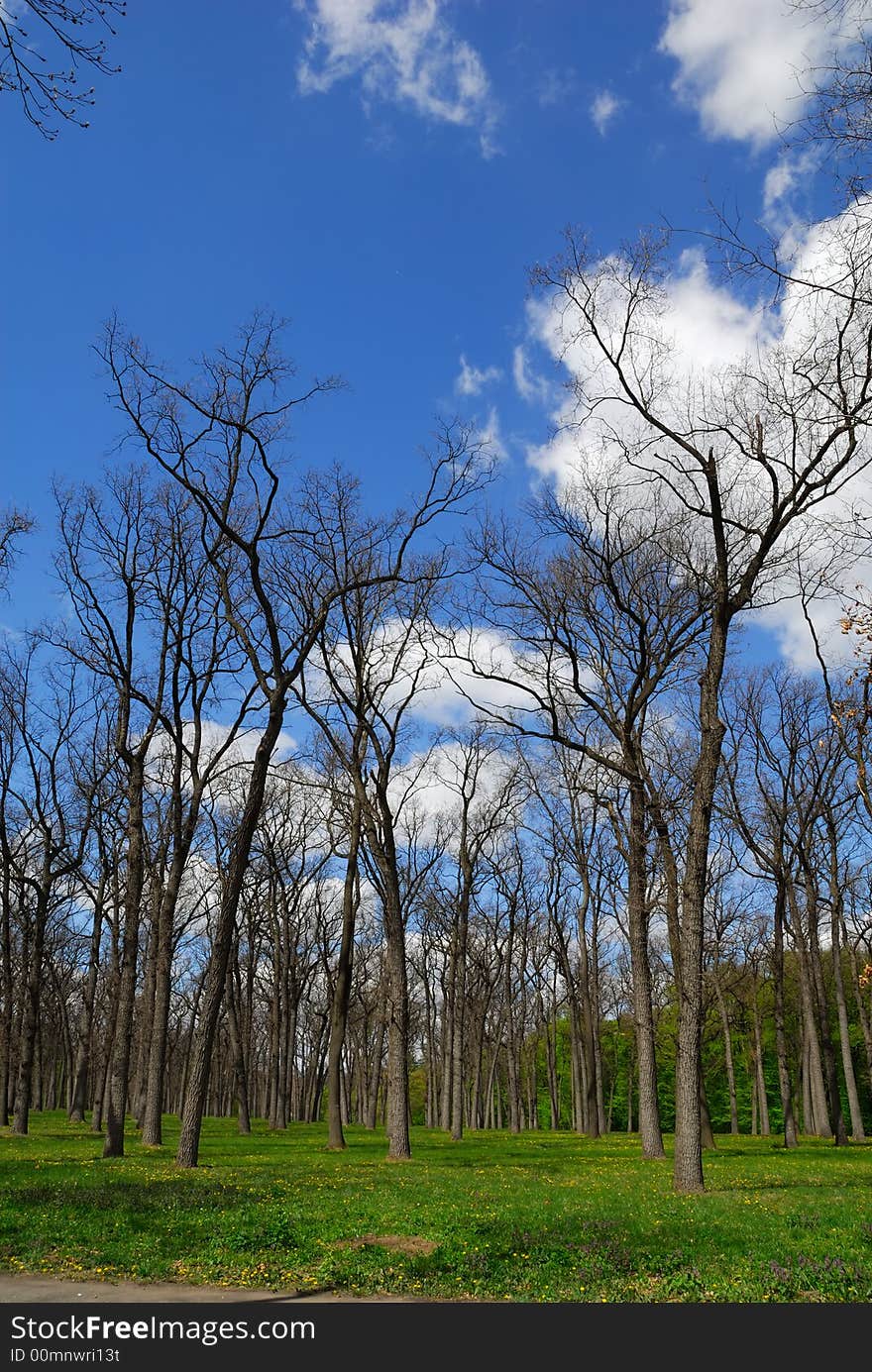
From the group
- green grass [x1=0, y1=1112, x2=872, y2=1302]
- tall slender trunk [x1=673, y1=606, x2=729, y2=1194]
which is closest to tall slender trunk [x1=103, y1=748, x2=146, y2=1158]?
green grass [x1=0, y1=1112, x2=872, y2=1302]

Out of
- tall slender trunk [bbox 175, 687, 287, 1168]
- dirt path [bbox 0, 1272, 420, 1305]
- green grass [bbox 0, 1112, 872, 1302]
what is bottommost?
green grass [bbox 0, 1112, 872, 1302]

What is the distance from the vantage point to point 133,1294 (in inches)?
312

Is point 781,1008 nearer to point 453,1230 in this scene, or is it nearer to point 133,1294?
point 453,1230

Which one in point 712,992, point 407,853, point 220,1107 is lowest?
point 220,1107

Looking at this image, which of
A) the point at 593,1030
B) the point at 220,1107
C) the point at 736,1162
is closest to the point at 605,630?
the point at 736,1162

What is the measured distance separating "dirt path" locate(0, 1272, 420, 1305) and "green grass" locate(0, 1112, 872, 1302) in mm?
252

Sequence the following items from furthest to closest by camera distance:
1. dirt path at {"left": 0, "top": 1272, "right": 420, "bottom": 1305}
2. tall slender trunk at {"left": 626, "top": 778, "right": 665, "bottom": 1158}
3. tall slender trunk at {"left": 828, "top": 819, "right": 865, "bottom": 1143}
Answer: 1. tall slender trunk at {"left": 828, "top": 819, "right": 865, "bottom": 1143}
2. tall slender trunk at {"left": 626, "top": 778, "right": 665, "bottom": 1158}
3. dirt path at {"left": 0, "top": 1272, "right": 420, "bottom": 1305}

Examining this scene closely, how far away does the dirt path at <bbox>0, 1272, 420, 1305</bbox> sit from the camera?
7.74 meters

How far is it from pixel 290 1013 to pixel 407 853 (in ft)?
29.3

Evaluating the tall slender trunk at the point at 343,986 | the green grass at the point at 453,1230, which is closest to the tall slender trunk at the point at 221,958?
the green grass at the point at 453,1230

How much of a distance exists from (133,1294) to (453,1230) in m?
3.84

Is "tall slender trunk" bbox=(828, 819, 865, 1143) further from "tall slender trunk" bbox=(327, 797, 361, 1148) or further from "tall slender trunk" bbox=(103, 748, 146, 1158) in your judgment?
"tall slender trunk" bbox=(103, 748, 146, 1158)
